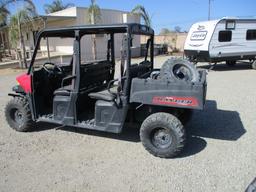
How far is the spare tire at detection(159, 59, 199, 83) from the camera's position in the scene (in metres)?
4.52

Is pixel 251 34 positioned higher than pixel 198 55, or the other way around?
pixel 251 34

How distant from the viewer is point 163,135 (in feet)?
14.1

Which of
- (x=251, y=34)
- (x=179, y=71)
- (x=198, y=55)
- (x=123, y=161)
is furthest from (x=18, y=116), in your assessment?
(x=251, y=34)

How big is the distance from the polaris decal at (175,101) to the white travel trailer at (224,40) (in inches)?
405

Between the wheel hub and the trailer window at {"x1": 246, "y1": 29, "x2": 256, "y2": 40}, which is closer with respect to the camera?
the wheel hub

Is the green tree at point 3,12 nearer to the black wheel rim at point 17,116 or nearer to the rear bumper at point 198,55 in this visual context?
the rear bumper at point 198,55

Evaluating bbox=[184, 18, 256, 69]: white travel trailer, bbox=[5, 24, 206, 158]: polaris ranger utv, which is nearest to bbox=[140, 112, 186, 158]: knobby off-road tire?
bbox=[5, 24, 206, 158]: polaris ranger utv

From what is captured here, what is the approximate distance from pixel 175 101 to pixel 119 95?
3.03ft

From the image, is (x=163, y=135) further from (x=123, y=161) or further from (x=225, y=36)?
(x=225, y=36)

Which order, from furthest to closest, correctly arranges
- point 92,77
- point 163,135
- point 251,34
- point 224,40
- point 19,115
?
point 251,34, point 224,40, point 19,115, point 92,77, point 163,135

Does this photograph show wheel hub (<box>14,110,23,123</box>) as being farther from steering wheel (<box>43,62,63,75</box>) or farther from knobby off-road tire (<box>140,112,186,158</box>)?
knobby off-road tire (<box>140,112,186,158</box>)

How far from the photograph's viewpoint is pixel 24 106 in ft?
17.4

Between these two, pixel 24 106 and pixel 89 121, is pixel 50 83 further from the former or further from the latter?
pixel 89 121

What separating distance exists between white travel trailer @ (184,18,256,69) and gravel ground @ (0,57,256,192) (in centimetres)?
834
